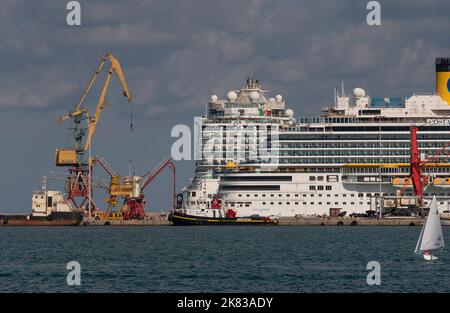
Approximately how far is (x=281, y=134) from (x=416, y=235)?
123ft

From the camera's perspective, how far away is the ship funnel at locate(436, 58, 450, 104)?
5955 inches

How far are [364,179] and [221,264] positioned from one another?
75.0 metres

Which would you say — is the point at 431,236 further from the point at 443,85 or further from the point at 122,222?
the point at 122,222

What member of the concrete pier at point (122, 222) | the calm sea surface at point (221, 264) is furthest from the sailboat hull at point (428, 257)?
the concrete pier at point (122, 222)

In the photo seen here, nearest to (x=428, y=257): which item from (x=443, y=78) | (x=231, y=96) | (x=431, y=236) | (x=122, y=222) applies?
(x=431, y=236)

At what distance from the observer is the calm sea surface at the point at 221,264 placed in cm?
5741

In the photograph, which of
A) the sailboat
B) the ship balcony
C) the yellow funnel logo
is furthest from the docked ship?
the sailboat

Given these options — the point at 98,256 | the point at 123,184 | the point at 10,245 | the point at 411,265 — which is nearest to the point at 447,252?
the point at 411,265

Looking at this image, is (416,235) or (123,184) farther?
(123,184)

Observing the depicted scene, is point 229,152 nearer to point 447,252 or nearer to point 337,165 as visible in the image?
point 337,165

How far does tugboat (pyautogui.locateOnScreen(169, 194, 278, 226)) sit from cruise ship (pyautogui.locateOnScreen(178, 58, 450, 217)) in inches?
15.5

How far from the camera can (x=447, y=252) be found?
82.9 m

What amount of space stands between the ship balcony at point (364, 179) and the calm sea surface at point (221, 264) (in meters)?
31.9

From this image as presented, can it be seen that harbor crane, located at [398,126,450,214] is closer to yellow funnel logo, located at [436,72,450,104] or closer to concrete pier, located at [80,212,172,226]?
yellow funnel logo, located at [436,72,450,104]
